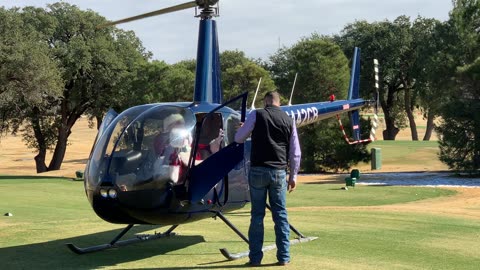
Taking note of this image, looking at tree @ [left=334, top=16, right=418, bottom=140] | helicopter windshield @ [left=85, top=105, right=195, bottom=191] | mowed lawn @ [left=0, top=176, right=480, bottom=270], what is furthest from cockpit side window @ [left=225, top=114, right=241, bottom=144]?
tree @ [left=334, top=16, right=418, bottom=140]

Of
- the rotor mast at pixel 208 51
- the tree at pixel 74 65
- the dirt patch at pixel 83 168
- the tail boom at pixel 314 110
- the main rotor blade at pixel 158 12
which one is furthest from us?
the tree at pixel 74 65

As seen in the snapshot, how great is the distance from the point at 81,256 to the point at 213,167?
222cm

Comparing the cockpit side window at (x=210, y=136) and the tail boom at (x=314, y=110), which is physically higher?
the tail boom at (x=314, y=110)

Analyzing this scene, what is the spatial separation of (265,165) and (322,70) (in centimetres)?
3494

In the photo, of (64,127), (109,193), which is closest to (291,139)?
(109,193)

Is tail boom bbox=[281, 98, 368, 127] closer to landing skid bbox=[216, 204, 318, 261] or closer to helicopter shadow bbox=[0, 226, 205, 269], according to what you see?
landing skid bbox=[216, 204, 318, 261]

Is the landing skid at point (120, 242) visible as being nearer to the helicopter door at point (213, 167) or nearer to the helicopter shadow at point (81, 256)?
the helicopter shadow at point (81, 256)

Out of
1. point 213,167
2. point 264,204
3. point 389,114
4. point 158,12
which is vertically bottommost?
point 264,204

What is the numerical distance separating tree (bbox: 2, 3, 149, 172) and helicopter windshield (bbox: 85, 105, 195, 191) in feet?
110

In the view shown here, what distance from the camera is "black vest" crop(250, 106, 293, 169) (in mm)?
7602

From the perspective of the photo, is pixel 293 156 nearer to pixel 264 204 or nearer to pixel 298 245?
pixel 264 204

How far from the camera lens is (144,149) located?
770cm

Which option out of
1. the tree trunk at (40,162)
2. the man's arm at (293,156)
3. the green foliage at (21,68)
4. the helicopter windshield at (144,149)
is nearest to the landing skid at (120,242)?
the helicopter windshield at (144,149)

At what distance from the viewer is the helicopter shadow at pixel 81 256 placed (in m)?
7.91
